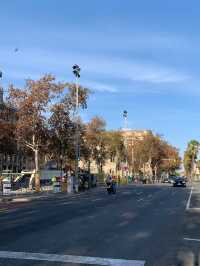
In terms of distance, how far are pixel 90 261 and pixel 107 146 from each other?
295ft

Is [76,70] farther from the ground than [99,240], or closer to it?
farther from the ground

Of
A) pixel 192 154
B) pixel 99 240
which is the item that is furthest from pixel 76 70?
pixel 192 154

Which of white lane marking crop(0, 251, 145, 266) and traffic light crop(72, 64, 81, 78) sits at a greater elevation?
traffic light crop(72, 64, 81, 78)

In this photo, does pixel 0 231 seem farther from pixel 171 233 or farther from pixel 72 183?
pixel 72 183

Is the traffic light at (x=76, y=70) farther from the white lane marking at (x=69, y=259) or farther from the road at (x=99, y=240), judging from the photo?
the white lane marking at (x=69, y=259)

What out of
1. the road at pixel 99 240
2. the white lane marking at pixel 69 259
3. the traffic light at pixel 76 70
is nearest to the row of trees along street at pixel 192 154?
the traffic light at pixel 76 70

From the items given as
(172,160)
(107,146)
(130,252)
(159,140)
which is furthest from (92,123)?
(130,252)

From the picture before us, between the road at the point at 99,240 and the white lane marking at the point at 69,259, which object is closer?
the white lane marking at the point at 69,259

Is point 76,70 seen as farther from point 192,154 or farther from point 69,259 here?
point 192,154

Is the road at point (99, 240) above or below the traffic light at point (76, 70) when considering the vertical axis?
below

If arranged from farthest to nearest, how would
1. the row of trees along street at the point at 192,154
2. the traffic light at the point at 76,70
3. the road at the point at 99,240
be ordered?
the row of trees along street at the point at 192,154 → the traffic light at the point at 76,70 → the road at the point at 99,240

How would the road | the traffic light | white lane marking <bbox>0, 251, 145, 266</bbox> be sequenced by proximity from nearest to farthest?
white lane marking <bbox>0, 251, 145, 266</bbox>, the road, the traffic light

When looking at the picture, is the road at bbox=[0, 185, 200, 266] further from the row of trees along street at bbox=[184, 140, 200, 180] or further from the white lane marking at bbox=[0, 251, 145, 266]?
the row of trees along street at bbox=[184, 140, 200, 180]

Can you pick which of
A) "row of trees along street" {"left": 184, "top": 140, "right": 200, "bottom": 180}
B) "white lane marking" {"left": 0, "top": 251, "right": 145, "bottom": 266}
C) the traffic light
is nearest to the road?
"white lane marking" {"left": 0, "top": 251, "right": 145, "bottom": 266}
